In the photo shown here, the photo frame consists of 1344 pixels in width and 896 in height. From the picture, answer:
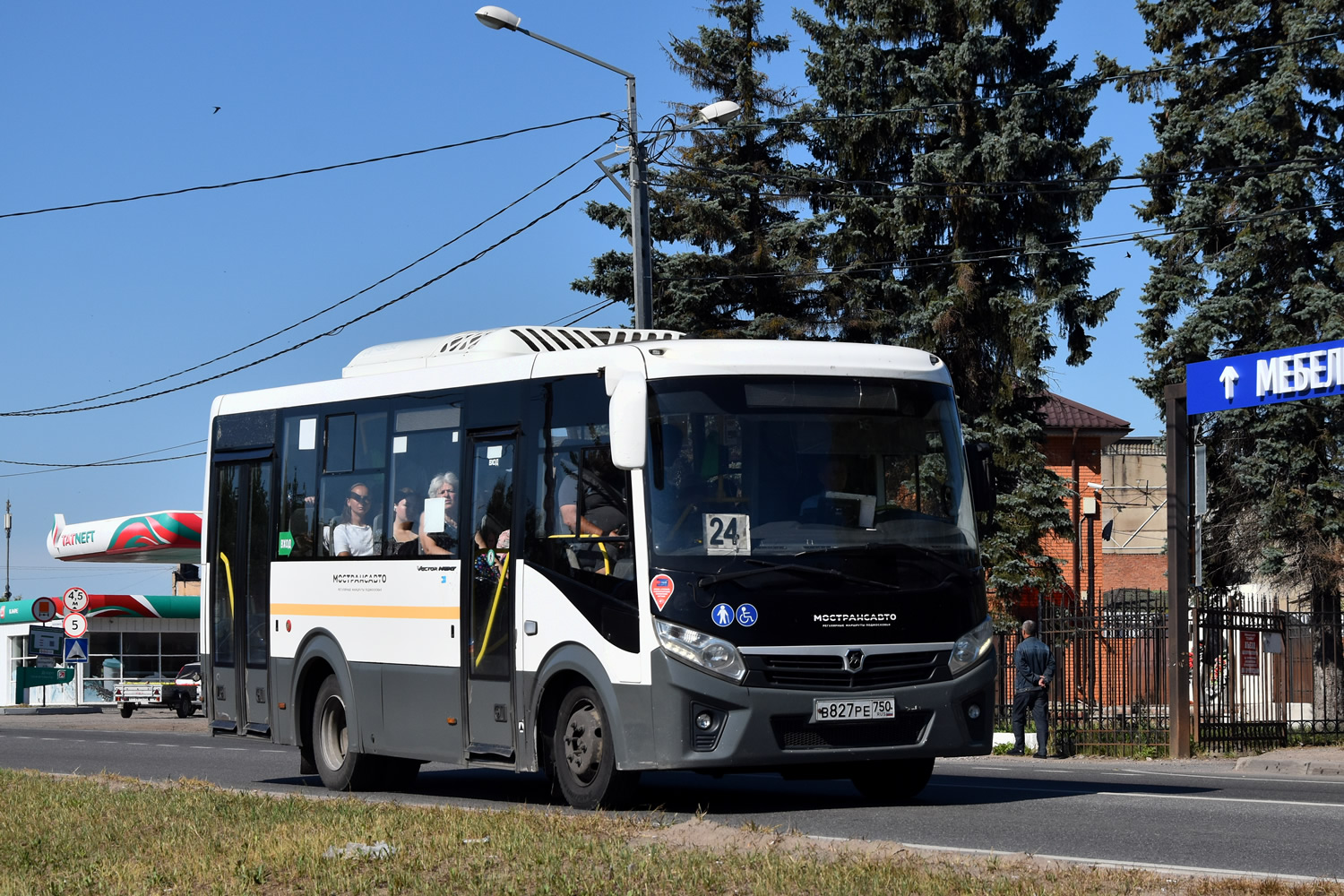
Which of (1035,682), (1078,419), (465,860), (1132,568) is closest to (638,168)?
(1035,682)

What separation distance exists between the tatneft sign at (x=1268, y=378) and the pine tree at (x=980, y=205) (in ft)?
42.6

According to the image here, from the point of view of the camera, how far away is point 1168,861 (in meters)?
9.02

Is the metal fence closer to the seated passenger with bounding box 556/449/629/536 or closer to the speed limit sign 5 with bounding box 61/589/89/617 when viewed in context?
the seated passenger with bounding box 556/449/629/536

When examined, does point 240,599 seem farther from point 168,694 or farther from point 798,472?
point 168,694

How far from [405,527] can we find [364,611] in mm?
886

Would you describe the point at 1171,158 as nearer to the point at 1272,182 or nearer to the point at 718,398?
the point at 1272,182

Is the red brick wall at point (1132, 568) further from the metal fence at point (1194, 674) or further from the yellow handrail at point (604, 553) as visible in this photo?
the yellow handrail at point (604, 553)

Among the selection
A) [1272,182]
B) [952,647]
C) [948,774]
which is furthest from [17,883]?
[1272,182]

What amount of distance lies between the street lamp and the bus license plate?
1147cm

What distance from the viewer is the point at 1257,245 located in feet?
94.5

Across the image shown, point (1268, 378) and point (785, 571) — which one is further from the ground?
point (1268, 378)

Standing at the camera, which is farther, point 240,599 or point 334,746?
point 240,599

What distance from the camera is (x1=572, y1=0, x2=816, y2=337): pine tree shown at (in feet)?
122

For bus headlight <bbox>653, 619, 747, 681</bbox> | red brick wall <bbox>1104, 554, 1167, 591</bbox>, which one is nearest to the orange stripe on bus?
bus headlight <bbox>653, 619, 747, 681</bbox>
